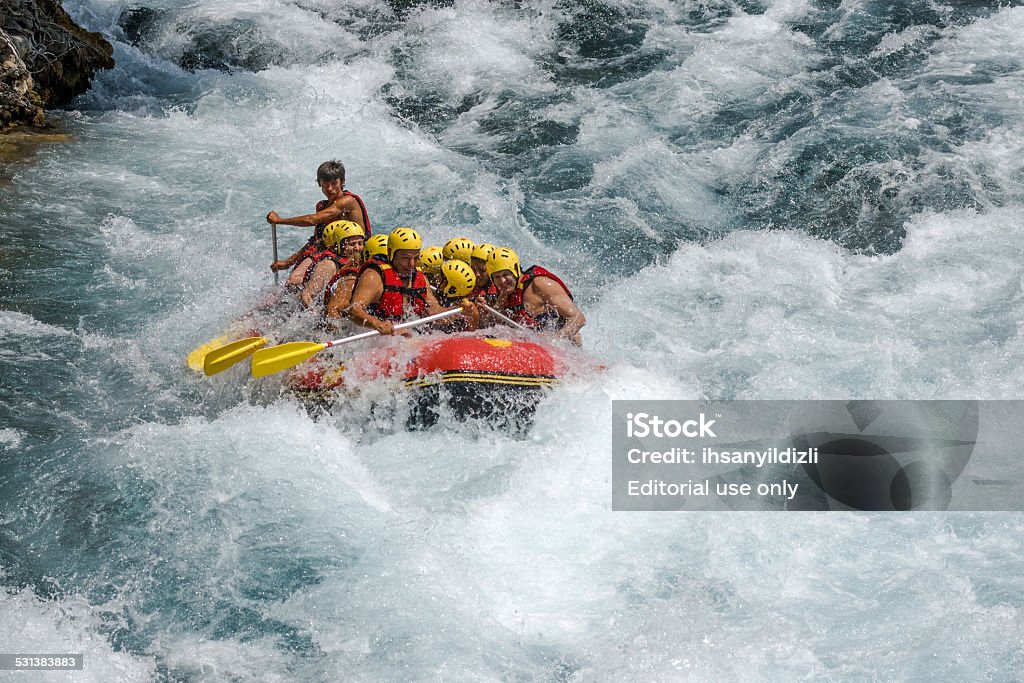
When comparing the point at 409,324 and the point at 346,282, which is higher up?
the point at 346,282

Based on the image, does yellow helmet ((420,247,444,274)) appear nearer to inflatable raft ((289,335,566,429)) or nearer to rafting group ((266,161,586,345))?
rafting group ((266,161,586,345))

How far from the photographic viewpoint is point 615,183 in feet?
36.1

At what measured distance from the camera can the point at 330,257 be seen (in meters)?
7.62

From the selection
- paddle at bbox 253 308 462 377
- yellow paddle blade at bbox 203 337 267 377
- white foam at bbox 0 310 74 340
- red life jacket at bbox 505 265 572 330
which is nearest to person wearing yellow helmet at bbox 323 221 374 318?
paddle at bbox 253 308 462 377

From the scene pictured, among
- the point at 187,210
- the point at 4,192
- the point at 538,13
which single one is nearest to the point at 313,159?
the point at 187,210

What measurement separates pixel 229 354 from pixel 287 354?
483 millimetres

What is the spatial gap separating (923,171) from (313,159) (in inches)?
251

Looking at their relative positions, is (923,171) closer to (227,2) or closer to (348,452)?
(348,452)

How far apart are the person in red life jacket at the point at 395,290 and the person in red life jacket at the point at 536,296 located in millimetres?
292

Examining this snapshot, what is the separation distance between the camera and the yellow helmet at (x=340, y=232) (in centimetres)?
771

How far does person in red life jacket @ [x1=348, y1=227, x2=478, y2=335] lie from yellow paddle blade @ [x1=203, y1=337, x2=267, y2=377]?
0.68 meters

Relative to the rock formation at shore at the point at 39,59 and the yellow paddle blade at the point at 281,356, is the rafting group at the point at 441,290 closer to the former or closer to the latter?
the yellow paddle blade at the point at 281,356

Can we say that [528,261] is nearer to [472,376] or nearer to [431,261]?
[431,261]

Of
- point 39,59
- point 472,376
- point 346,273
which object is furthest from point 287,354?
point 39,59
